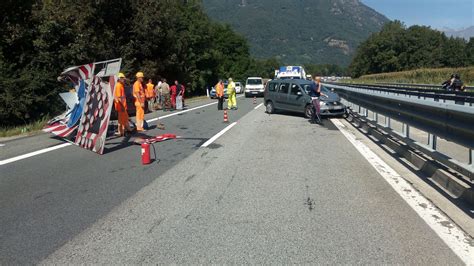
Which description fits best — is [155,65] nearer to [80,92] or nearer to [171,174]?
[80,92]

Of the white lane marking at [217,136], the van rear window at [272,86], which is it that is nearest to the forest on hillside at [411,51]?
the van rear window at [272,86]

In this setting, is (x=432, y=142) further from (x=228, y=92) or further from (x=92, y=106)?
(x=228, y=92)

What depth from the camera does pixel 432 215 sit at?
208 inches

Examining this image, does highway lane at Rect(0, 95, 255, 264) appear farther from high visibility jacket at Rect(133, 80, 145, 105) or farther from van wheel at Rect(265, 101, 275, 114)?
van wheel at Rect(265, 101, 275, 114)

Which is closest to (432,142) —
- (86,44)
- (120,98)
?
(120,98)

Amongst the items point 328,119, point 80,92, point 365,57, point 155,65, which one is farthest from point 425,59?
point 80,92

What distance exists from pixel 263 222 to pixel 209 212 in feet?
2.46

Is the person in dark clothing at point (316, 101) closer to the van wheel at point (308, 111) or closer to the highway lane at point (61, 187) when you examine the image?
the van wheel at point (308, 111)

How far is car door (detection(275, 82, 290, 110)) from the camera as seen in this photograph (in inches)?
791

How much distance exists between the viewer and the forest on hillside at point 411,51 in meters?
118

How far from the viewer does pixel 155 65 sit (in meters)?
36.5

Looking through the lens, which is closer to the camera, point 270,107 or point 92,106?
point 92,106

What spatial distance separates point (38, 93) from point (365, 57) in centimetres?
12375

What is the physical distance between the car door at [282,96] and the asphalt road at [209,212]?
10.5 metres
